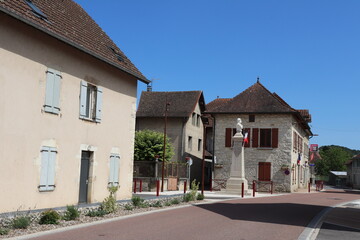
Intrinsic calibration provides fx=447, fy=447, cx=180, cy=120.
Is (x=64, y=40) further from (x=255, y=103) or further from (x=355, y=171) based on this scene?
(x=355, y=171)

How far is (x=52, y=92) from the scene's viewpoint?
13.8 metres

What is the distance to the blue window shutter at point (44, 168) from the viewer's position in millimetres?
13331

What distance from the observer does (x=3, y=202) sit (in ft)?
38.9

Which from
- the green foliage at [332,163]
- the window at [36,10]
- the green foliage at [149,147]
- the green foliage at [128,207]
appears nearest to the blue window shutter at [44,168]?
the green foliage at [128,207]

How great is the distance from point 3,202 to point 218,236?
5.92 meters

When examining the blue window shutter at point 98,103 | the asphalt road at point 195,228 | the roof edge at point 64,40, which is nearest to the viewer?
the asphalt road at point 195,228

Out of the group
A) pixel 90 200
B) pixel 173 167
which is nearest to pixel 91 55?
pixel 90 200

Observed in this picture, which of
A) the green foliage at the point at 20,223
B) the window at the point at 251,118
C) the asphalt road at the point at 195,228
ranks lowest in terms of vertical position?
the asphalt road at the point at 195,228

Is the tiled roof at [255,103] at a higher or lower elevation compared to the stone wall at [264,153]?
higher

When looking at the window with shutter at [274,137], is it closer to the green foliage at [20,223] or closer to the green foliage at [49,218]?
the green foliage at [49,218]

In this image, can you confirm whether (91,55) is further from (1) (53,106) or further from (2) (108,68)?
(1) (53,106)

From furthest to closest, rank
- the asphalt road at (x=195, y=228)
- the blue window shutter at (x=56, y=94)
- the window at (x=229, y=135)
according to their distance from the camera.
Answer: the window at (x=229, y=135) → the blue window shutter at (x=56, y=94) → the asphalt road at (x=195, y=228)

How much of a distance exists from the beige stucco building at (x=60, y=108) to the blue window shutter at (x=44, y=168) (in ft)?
0.10

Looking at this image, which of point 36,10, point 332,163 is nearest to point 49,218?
point 36,10
